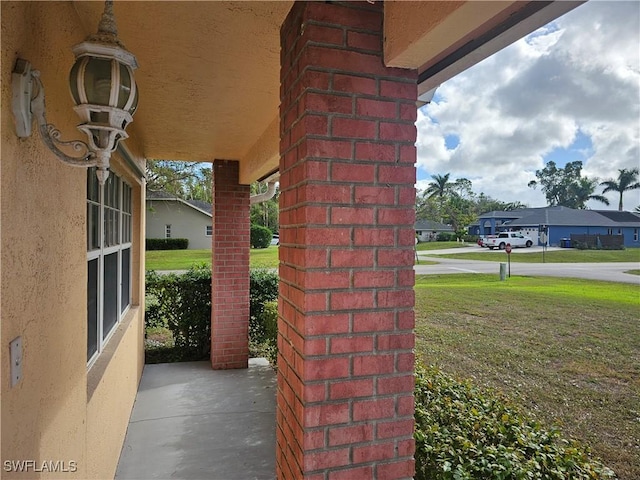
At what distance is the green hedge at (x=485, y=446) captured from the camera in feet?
6.30

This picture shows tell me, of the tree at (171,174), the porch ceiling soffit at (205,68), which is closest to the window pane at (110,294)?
the porch ceiling soffit at (205,68)

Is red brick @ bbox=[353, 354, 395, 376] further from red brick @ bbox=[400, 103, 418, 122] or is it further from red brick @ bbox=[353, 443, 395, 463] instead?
red brick @ bbox=[400, 103, 418, 122]

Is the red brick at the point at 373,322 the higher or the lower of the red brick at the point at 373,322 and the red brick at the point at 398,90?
the lower

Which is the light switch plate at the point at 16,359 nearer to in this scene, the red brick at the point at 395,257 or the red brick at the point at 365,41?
the red brick at the point at 395,257

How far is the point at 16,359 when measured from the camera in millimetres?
1215

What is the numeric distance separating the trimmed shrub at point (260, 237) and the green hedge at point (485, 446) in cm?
2721

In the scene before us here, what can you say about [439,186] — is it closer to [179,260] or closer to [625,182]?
[625,182]

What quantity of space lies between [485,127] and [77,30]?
164ft

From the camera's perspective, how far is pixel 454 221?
5172 cm

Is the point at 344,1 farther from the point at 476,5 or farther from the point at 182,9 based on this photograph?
A: the point at 182,9

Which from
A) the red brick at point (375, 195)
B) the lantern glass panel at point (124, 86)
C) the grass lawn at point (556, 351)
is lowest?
the grass lawn at point (556, 351)

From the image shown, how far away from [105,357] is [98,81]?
2.43 metres

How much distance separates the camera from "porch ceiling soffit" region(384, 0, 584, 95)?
131cm

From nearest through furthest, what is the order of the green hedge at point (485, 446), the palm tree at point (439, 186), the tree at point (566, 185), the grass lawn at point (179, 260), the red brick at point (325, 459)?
the red brick at point (325, 459)
the green hedge at point (485, 446)
the grass lawn at point (179, 260)
the palm tree at point (439, 186)
the tree at point (566, 185)
